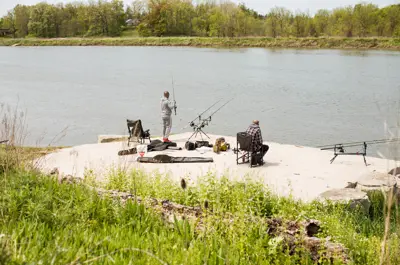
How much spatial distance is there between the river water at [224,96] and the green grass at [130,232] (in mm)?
4149

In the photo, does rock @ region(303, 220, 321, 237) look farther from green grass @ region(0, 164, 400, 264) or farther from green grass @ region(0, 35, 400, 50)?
green grass @ region(0, 35, 400, 50)

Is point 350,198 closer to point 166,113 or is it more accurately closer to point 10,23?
point 166,113

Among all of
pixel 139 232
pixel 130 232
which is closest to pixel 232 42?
pixel 139 232

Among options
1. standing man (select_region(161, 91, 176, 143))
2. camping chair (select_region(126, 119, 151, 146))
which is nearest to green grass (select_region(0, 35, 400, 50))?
standing man (select_region(161, 91, 176, 143))

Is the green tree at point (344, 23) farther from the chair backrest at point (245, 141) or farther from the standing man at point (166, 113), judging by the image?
the chair backrest at point (245, 141)

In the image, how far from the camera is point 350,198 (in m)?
8.25

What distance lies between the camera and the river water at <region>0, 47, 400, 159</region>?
20.3 meters

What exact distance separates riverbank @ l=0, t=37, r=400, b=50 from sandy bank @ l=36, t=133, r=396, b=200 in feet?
195

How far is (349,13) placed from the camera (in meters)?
90.9

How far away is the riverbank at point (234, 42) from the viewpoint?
236ft

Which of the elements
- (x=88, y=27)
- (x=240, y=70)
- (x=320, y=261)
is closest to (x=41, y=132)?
(x=320, y=261)

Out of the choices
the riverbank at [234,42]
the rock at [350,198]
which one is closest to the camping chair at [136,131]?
the rock at [350,198]

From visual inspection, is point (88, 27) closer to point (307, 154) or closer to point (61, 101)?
point (61, 101)

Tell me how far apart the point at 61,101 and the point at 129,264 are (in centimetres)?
2685
